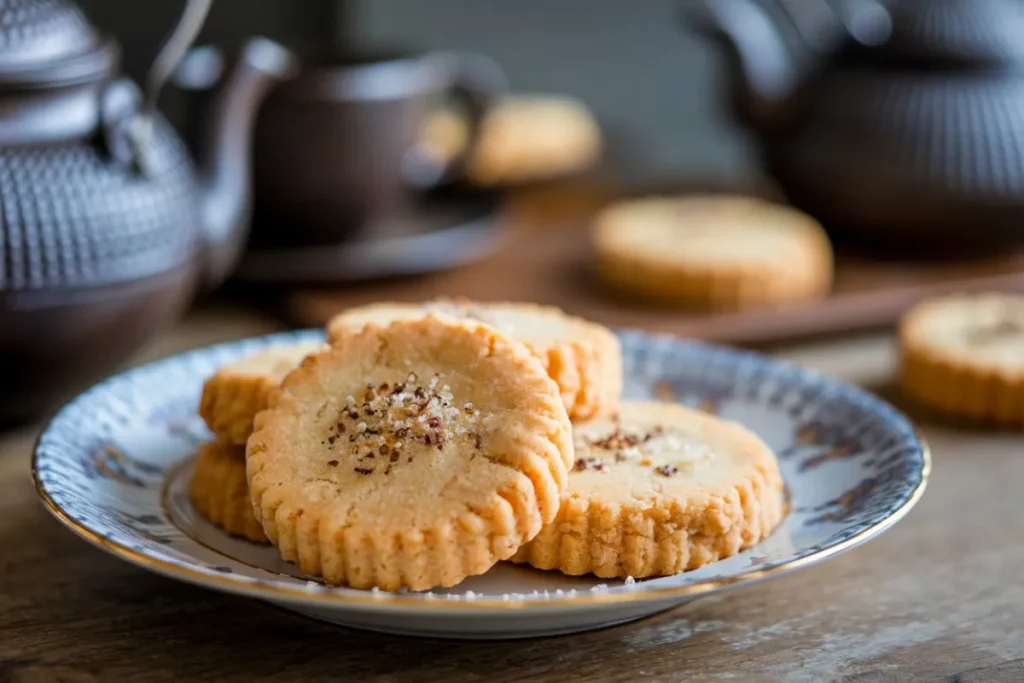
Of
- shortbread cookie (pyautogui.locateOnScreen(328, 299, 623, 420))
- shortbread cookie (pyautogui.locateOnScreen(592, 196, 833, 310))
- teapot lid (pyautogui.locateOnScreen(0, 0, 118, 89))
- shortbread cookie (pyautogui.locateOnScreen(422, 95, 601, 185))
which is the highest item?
teapot lid (pyautogui.locateOnScreen(0, 0, 118, 89))

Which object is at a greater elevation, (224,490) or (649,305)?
(224,490)

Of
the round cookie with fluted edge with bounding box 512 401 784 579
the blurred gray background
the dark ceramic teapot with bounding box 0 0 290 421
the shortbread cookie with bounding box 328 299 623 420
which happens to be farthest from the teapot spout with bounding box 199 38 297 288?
the blurred gray background

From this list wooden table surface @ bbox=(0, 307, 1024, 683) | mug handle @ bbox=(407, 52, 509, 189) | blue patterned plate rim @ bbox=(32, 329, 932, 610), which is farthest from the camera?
mug handle @ bbox=(407, 52, 509, 189)

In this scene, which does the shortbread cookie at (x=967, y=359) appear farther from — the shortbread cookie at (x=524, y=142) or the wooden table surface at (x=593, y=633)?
the shortbread cookie at (x=524, y=142)

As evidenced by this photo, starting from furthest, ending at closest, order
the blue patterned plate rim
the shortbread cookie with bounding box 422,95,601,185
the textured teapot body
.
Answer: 1. the shortbread cookie with bounding box 422,95,601,185
2. the textured teapot body
3. the blue patterned plate rim

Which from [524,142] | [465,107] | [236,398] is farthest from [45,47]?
[524,142]

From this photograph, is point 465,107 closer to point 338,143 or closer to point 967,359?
point 338,143

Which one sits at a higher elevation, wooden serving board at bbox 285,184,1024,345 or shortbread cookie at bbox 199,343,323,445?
shortbread cookie at bbox 199,343,323,445

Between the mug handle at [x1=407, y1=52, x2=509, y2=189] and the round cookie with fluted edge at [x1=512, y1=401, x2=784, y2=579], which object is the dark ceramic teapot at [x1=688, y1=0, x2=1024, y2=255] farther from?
the round cookie with fluted edge at [x1=512, y1=401, x2=784, y2=579]
